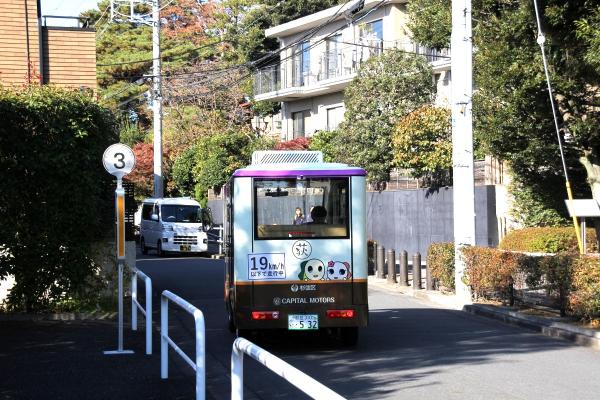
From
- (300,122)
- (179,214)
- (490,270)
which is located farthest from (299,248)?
(300,122)

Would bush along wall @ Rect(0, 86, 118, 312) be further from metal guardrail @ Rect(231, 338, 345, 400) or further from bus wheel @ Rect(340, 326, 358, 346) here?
metal guardrail @ Rect(231, 338, 345, 400)

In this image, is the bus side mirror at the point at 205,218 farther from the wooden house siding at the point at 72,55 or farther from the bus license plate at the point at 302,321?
the bus license plate at the point at 302,321

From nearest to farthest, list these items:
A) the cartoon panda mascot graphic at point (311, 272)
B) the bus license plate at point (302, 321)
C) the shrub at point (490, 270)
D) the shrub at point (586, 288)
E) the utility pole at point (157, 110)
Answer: the bus license plate at point (302, 321)
the cartoon panda mascot graphic at point (311, 272)
the shrub at point (586, 288)
the shrub at point (490, 270)
the utility pole at point (157, 110)

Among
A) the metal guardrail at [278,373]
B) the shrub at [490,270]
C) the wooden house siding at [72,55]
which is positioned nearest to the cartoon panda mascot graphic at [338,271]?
the shrub at [490,270]

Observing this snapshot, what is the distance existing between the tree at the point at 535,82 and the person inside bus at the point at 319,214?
5230 mm

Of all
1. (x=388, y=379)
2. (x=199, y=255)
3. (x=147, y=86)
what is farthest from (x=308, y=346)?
(x=147, y=86)

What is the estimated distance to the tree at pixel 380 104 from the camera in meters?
31.8

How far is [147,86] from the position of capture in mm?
55031

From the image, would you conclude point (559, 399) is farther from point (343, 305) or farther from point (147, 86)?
point (147, 86)

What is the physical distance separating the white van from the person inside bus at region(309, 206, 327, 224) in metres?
23.7

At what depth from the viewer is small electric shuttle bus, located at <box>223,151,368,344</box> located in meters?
12.5

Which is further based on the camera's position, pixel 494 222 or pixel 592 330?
pixel 494 222

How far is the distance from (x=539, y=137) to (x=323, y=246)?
28.9 feet

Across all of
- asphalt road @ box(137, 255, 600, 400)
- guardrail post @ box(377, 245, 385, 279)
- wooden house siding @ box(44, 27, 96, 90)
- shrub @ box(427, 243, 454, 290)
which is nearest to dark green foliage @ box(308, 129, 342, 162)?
guardrail post @ box(377, 245, 385, 279)
